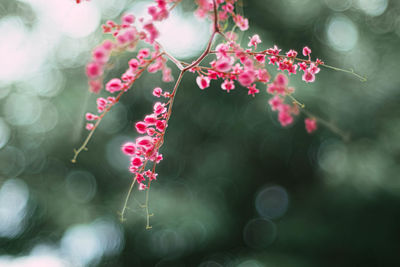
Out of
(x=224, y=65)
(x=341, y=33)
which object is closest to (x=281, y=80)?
(x=224, y=65)

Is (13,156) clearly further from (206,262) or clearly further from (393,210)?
(393,210)

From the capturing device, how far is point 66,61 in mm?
2852

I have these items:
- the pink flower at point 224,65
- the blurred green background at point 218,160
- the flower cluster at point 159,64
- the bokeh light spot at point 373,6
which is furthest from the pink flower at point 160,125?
the bokeh light spot at point 373,6

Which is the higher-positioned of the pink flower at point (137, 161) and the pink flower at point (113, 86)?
the pink flower at point (113, 86)

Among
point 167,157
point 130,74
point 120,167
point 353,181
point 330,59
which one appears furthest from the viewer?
point 120,167

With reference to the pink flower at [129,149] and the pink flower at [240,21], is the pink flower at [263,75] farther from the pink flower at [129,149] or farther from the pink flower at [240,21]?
the pink flower at [129,149]

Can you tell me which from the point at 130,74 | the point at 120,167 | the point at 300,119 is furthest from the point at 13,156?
the point at 130,74

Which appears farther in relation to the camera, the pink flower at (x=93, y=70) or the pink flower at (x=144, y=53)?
the pink flower at (x=144, y=53)

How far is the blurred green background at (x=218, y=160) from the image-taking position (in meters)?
2.33

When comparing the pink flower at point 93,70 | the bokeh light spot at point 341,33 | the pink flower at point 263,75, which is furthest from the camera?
the bokeh light spot at point 341,33

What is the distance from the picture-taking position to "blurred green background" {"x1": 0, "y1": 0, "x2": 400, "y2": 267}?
7.65 ft

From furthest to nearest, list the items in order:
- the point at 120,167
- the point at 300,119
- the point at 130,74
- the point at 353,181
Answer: the point at 120,167
the point at 300,119
the point at 353,181
the point at 130,74

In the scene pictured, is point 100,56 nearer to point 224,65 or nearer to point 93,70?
point 93,70

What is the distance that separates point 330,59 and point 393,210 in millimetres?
1205
